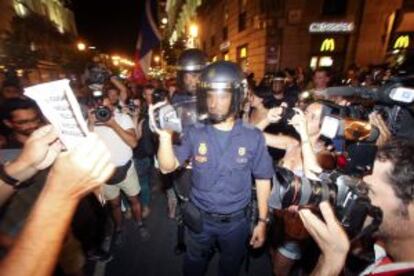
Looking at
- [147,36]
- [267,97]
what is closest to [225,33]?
[147,36]

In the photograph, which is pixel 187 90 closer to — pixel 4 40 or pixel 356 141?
pixel 356 141

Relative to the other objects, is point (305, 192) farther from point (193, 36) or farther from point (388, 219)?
point (193, 36)

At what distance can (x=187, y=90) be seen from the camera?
4105 millimetres

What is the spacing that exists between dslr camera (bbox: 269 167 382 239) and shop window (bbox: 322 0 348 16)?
13488 millimetres

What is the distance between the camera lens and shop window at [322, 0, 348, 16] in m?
12.9

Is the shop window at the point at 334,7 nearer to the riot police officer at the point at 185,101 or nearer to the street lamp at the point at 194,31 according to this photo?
the riot police officer at the point at 185,101

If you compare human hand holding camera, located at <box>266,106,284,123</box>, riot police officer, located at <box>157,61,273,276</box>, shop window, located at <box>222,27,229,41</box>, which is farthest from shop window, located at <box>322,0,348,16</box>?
riot police officer, located at <box>157,61,273,276</box>

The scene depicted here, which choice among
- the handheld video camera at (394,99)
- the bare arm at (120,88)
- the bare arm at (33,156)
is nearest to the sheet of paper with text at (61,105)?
the bare arm at (33,156)

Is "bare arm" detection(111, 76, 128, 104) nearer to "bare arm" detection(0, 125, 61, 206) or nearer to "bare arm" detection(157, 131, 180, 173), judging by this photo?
"bare arm" detection(157, 131, 180, 173)

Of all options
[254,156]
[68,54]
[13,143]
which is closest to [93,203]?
[13,143]

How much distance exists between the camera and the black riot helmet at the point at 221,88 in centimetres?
270

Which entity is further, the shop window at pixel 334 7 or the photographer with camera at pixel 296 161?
the shop window at pixel 334 7

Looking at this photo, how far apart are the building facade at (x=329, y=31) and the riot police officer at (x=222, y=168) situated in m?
11.3

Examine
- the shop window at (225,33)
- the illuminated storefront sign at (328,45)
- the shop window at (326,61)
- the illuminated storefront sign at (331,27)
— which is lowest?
the shop window at (326,61)
